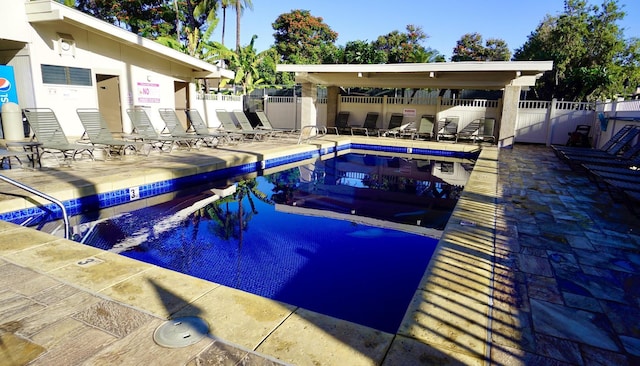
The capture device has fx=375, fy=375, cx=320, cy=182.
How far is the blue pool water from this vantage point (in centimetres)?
364

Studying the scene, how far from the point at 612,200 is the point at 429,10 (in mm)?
27373

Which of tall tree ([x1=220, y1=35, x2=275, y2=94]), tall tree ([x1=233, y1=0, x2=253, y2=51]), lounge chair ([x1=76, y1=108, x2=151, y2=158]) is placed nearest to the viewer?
lounge chair ([x1=76, y1=108, x2=151, y2=158])

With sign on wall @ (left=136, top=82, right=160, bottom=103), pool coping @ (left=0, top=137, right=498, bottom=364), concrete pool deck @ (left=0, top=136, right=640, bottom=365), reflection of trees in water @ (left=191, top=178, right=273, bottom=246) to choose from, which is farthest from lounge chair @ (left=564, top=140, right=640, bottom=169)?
sign on wall @ (left=136, top=82, right=160, bottom=103)

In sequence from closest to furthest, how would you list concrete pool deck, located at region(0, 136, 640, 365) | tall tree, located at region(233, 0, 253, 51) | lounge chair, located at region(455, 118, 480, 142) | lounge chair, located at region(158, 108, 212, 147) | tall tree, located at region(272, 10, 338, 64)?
concrete pool deck, located at region(0, 136, 640, 365) → lounge chair, located at region(158, 108, 212, 147) → lounge chair, located at region(455, 118, 480, 142) → tall tree, located at region(233, 0, 253, 51) → tall tree, located at region(272, 10, 338, 64)

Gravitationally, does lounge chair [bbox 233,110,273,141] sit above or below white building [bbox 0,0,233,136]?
below

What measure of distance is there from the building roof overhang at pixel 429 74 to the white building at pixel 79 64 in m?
4.70

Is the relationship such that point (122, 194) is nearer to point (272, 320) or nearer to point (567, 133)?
point (272, 320)

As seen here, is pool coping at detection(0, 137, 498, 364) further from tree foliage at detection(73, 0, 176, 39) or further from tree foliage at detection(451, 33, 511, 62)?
tree foliage at detection(451, 33, 511, 62)

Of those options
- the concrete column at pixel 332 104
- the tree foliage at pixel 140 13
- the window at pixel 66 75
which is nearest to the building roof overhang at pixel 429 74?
the concrete column at pixel 332 104

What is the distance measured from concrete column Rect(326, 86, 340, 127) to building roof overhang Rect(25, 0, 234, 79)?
5.68m

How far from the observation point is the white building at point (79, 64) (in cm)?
782

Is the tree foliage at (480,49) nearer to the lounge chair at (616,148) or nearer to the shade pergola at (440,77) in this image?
the shade pergola at (440,77)

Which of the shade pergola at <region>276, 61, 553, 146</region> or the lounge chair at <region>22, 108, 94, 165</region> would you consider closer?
the lounge chair at <region>22, 108, 94, 165</region>

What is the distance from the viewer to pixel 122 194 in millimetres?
5773
